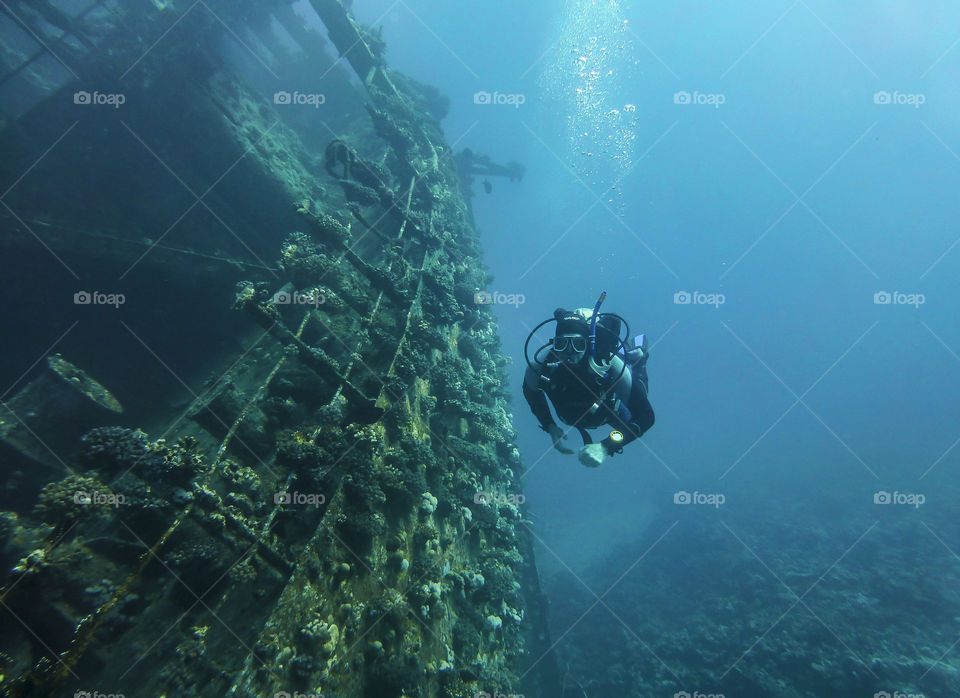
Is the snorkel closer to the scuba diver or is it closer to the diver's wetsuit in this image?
the scuba diver

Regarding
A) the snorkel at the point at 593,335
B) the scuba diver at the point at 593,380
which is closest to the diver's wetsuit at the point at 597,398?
the scuba diver at the point at 593,380

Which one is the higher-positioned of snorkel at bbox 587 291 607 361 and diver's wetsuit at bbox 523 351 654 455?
snorkel at bbox 587 291 607 361

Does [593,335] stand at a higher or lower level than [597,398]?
higher

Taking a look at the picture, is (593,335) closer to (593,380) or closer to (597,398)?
(593,380)

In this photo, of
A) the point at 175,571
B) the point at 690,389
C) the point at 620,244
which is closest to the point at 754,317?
the point at 690,389

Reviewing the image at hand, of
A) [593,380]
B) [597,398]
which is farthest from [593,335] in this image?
[597,398]

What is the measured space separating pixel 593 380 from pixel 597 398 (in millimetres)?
235

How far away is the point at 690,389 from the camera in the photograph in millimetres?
93438

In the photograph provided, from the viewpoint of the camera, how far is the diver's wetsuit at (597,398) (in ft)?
16.8

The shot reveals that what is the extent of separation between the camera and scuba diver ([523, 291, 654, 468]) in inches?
201

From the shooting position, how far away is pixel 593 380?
5.11 metres

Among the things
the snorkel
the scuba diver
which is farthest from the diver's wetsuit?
the snorkel

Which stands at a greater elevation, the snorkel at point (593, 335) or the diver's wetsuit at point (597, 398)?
the snorkel at point (593, 335)

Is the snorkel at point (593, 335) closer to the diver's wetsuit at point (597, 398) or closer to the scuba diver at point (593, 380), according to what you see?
the scuba diver at point (593, 380)
